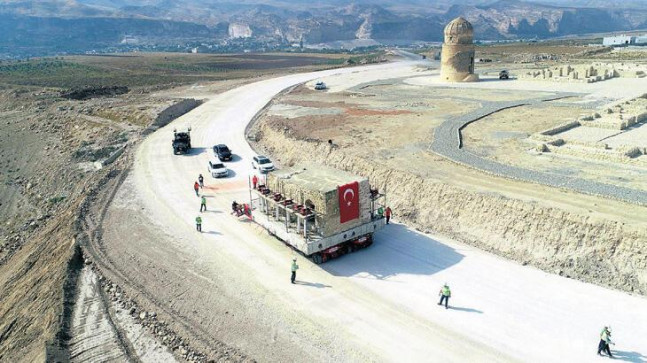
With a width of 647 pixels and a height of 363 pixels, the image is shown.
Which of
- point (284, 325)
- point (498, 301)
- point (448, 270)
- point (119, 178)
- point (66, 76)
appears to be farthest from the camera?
point (66, 76)

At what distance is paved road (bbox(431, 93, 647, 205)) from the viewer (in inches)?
939

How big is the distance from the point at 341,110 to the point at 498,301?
34.8m

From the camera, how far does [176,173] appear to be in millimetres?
35531

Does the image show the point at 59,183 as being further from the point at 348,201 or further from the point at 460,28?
the point at 460,28

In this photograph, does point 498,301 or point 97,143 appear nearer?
point 498,301

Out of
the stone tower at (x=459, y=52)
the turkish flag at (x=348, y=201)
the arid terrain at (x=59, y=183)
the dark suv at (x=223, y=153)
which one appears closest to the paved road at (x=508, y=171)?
the turkish flag at (x=348, y=201)

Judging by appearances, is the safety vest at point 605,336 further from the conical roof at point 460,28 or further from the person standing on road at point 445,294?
the conical roof at point 460,28

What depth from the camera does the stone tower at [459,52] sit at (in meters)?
69.2

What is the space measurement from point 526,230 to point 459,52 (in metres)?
52.5

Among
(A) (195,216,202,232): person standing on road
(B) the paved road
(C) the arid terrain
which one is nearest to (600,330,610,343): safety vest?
(B) the paved road

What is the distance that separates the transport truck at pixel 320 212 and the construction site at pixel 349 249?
0.29 ft

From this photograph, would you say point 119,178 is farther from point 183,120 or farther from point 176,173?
point 183,120

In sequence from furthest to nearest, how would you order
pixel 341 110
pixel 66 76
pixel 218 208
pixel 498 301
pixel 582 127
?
pixel 66 76 → pixel 341 110 → pixel 582 127 → pixel 218 208 → pixel 498 301

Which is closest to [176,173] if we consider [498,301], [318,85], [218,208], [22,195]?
[218,208]
